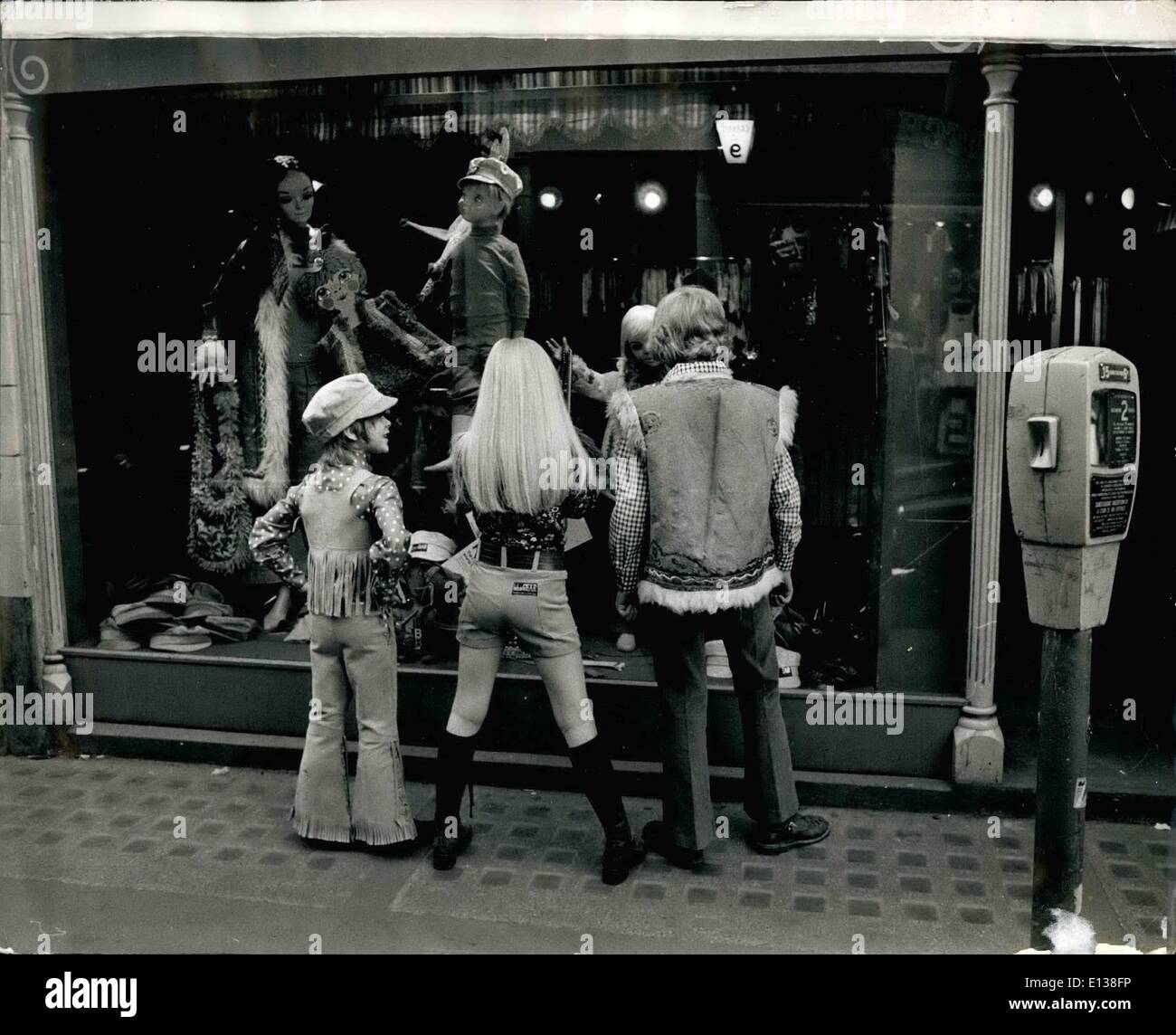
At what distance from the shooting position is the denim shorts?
443 cm

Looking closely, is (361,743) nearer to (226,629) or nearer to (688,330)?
(226,629)

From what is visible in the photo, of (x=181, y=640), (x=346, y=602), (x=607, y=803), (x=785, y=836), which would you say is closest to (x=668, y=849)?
(x=607, y=803)

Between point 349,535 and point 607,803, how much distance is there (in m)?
1.45

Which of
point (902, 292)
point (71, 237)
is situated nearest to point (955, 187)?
point (902, 292)

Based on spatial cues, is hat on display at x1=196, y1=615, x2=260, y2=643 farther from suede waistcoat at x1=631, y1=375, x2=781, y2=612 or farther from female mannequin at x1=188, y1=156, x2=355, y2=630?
suede waistcoat at x1=631, y1=375, x2=781, y2=612

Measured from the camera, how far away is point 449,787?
4586 mm

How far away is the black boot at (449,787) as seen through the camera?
4.57 meters

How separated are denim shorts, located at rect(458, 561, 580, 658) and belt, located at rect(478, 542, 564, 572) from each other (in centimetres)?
2

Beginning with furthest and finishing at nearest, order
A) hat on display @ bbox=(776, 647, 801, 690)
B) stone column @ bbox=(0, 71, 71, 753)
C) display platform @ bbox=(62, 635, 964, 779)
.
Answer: stone column @ bbox=(0, 71, 71, 753) → hat on display @ bbox=(776, 647, 801, 690) → display platform @ bbox=(62, 635, 964, 779)

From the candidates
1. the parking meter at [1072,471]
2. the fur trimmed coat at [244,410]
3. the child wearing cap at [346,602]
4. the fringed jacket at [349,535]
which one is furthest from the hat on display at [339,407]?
the parking meter at [1072,471]

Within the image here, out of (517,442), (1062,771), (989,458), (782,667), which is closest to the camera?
(1062,771)

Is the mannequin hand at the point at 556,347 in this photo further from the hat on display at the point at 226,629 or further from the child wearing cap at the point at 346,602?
the hat on display at the point at 226,629

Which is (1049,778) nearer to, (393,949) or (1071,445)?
(1071,445)

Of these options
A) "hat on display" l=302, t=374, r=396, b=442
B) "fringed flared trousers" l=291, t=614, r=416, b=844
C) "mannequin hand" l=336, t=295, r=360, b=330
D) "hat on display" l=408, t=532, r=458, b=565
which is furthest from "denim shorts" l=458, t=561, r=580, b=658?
"mannequin hand" l=336, t=295, r=360, b=330
